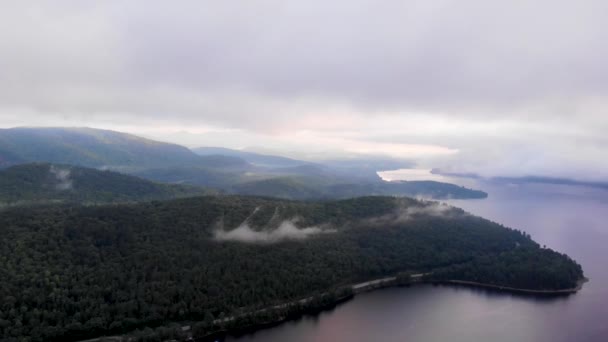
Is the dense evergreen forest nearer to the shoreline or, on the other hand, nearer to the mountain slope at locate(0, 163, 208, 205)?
the shoreline

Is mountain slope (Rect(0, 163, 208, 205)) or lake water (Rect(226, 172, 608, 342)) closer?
lake water (Rect(226, 172, 608, 342))

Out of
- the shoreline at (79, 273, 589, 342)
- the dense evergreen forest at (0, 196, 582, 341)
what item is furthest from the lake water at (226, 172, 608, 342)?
the dense evergreen forest at (0, 196, 582, 341)

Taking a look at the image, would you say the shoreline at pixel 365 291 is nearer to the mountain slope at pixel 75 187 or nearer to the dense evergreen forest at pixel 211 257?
the dense evergreen forest at pixel 211 257

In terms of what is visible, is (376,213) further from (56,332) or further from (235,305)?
(56,332)

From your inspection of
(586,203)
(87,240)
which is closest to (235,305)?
(87,240)

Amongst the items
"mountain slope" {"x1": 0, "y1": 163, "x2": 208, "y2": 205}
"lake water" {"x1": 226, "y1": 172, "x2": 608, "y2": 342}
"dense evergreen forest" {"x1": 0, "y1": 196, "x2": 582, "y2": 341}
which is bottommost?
"lake water" {"x1": 226, "y1": 172, "x2": 608, "y2": 342}

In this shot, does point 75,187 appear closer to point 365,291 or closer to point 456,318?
point 365,291

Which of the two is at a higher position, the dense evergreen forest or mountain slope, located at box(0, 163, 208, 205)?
mountain slope, located at box(0, 163, 208, 205)
